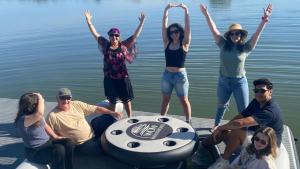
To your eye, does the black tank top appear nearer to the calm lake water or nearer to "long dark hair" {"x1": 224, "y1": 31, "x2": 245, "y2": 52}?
"long dark hair" {"x1": 224, "y1": 31, "x2": 245, "y2": 52}

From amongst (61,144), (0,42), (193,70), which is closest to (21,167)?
(61,144)

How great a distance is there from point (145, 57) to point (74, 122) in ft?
24.7

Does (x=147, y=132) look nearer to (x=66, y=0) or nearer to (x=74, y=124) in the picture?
(x=74, y=124)

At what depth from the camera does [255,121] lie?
4.16 metres

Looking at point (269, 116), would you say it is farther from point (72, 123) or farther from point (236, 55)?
point (72, 123)

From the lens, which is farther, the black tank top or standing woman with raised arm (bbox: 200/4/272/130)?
the black tank top

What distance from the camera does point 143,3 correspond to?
25.0 meters

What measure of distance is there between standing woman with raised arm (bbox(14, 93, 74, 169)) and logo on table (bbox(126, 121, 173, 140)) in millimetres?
822

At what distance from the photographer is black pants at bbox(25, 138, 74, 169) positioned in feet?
15.0

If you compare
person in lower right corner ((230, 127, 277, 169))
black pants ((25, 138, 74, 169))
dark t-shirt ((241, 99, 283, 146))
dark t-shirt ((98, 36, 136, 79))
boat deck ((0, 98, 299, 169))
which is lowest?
boat deck ((0, 98, 299, 169))

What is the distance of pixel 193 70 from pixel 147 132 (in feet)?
20.0

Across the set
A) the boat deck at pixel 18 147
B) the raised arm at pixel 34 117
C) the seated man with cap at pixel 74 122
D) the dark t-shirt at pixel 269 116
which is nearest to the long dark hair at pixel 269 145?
the dark t-shirt at pixel 269 116

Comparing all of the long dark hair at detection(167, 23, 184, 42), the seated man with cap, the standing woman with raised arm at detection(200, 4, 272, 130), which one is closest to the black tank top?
the long dark hair at detection(167, 23, 184, 42)

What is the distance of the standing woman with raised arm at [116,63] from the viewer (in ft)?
18.6
